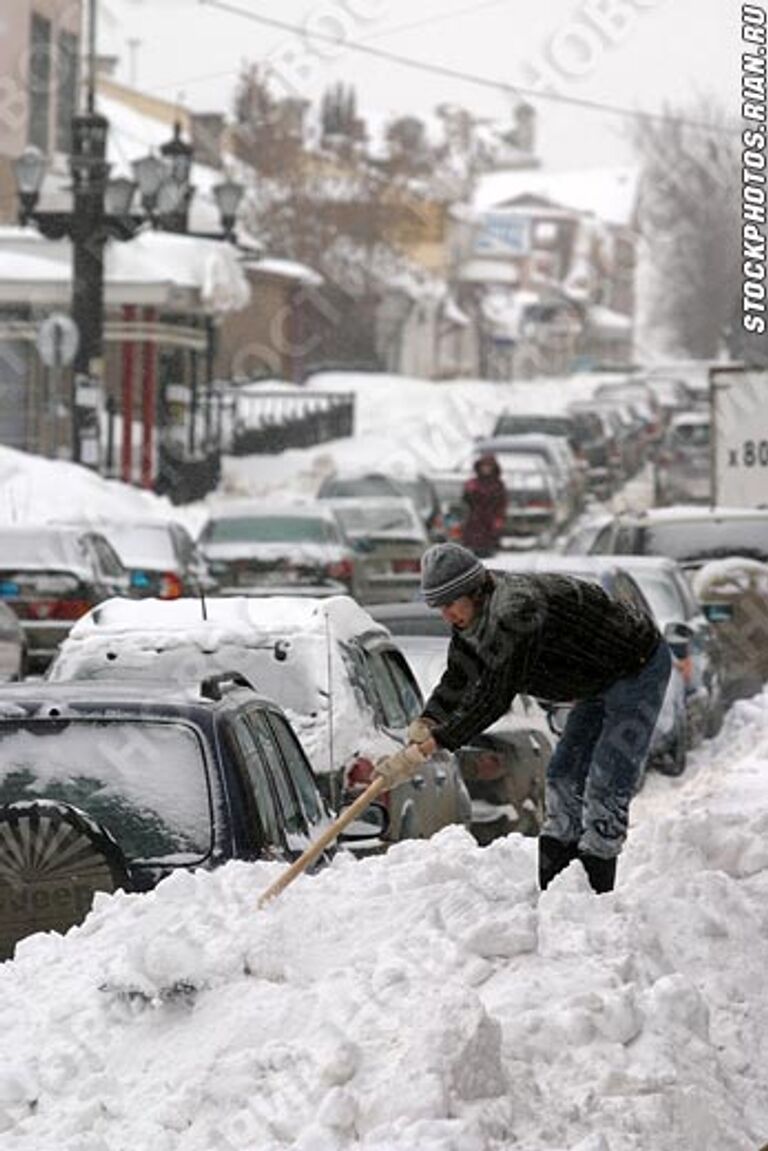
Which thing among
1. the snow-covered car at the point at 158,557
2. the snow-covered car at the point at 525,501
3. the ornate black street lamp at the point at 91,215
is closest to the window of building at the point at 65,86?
the snow-covered car at the point at 525,501

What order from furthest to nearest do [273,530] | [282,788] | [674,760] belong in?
1. [273,530]
2. [674,760]
3. [282,788]

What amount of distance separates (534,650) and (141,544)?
71.1 feet

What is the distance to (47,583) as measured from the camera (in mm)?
26438

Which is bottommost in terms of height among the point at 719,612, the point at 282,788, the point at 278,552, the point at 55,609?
the point at 55,609

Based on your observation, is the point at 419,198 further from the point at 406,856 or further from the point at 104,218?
the point at 406,856

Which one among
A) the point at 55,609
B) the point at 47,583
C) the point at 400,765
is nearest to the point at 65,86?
the point at 47,583

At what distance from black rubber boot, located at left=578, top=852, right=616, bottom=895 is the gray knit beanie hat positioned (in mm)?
1220

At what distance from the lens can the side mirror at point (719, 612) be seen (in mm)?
25422

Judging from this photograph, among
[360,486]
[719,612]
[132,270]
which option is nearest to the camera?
[719,612]

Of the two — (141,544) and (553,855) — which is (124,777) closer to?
(553,855)

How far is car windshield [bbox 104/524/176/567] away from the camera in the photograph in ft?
100

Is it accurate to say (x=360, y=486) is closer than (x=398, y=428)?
Yes

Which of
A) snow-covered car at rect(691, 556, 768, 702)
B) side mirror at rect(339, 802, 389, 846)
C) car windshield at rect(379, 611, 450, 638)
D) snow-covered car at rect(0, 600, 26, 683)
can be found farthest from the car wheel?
side mirror at rect(339, 802, 389, 846)

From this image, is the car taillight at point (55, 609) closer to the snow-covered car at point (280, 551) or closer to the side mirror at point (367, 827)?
the snow-covered car at point (280, 551)
